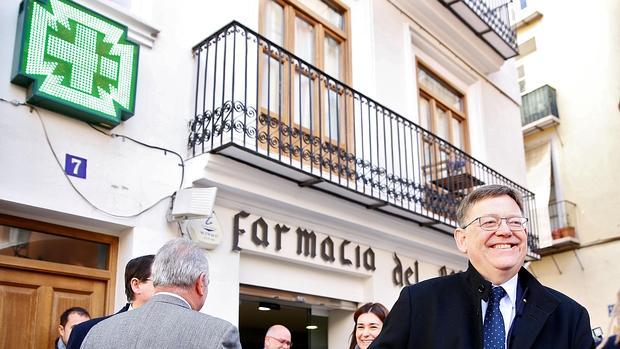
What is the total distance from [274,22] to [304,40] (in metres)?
0.59

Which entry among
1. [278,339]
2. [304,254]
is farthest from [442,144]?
[278,339]

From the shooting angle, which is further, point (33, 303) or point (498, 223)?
point (33, 303)

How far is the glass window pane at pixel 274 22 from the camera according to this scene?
8406 millimetres

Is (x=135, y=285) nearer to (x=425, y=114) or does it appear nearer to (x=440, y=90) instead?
(x=425, y=114)

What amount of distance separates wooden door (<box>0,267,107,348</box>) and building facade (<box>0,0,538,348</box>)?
0.05ft

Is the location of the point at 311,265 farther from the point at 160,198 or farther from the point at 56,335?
the point at 56,335

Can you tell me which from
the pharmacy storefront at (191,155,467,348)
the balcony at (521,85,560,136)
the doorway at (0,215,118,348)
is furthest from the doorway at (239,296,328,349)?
the balcony at (521,85,560,136)

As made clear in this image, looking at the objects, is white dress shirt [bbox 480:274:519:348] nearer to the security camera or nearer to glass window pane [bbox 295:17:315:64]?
the security camera

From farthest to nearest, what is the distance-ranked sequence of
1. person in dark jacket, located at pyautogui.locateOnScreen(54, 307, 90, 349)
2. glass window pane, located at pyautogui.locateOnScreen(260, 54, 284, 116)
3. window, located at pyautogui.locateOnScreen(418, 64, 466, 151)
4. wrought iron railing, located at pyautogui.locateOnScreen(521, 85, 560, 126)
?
1. wrought iron railing, located at pyautogui.locateOnScreen(521, 85, 560, 126)
2. window, located at pyautogui.locateOnScreen(418, 64, 466, 151)
3. glass window pane, located at pyautogui.locateOnScreen(260, 54, 284, 116)
4. person in dark jacket, located at pyautogui.locateOnScreen(54, 307, 90, 349)

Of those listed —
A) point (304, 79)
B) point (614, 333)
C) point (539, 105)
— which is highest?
point (539, 105)

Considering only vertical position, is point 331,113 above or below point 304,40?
below

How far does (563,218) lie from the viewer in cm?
1706

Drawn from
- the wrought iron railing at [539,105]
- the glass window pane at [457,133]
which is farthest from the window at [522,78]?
the glass window pane at [457,133]

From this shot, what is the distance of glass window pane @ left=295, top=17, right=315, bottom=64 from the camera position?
29.1 feet
